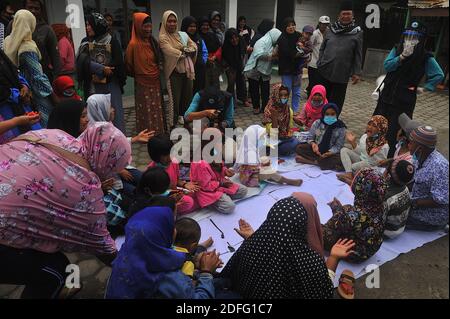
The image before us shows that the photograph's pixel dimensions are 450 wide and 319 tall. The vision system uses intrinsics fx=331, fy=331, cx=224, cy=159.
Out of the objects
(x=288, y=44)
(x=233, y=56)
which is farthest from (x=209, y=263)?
(x=233, y=56)

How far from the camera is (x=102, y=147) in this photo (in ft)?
6.21

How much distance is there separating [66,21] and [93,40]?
148 inches

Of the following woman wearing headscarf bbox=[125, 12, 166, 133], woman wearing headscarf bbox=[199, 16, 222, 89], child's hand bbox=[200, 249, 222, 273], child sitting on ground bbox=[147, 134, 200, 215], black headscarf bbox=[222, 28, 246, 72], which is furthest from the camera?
black headscarf bbox=[222, 28, 246, 72]

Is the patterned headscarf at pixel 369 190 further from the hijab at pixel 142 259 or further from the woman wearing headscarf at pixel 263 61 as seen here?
the woman wearing headscarf at pixel 263 61

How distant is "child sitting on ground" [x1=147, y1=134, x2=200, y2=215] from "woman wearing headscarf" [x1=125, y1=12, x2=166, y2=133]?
1772 mm

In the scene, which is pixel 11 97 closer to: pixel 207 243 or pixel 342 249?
pixel 207 243

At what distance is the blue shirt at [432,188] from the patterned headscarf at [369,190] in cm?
65

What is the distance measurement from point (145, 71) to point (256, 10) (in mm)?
7514

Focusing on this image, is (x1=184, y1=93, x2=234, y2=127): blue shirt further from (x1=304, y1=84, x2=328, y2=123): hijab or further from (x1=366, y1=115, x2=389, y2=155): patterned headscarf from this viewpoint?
(x1=366, y1=115, x2=389, y2=155): patterned headscarf

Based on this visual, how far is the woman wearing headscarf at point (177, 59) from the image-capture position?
15.3ft

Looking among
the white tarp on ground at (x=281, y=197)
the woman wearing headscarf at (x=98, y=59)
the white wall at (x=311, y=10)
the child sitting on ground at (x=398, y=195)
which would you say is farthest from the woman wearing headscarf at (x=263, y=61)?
the white wall at (x=311, y=10)

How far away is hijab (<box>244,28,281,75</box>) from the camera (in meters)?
5.88

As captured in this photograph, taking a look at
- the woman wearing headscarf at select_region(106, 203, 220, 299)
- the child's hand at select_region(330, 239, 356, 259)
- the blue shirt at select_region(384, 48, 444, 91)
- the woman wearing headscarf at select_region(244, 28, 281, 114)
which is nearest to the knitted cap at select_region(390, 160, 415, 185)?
the child's hand at select_region(330, 239, 356, 259)

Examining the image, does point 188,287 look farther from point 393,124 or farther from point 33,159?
point 393,124
